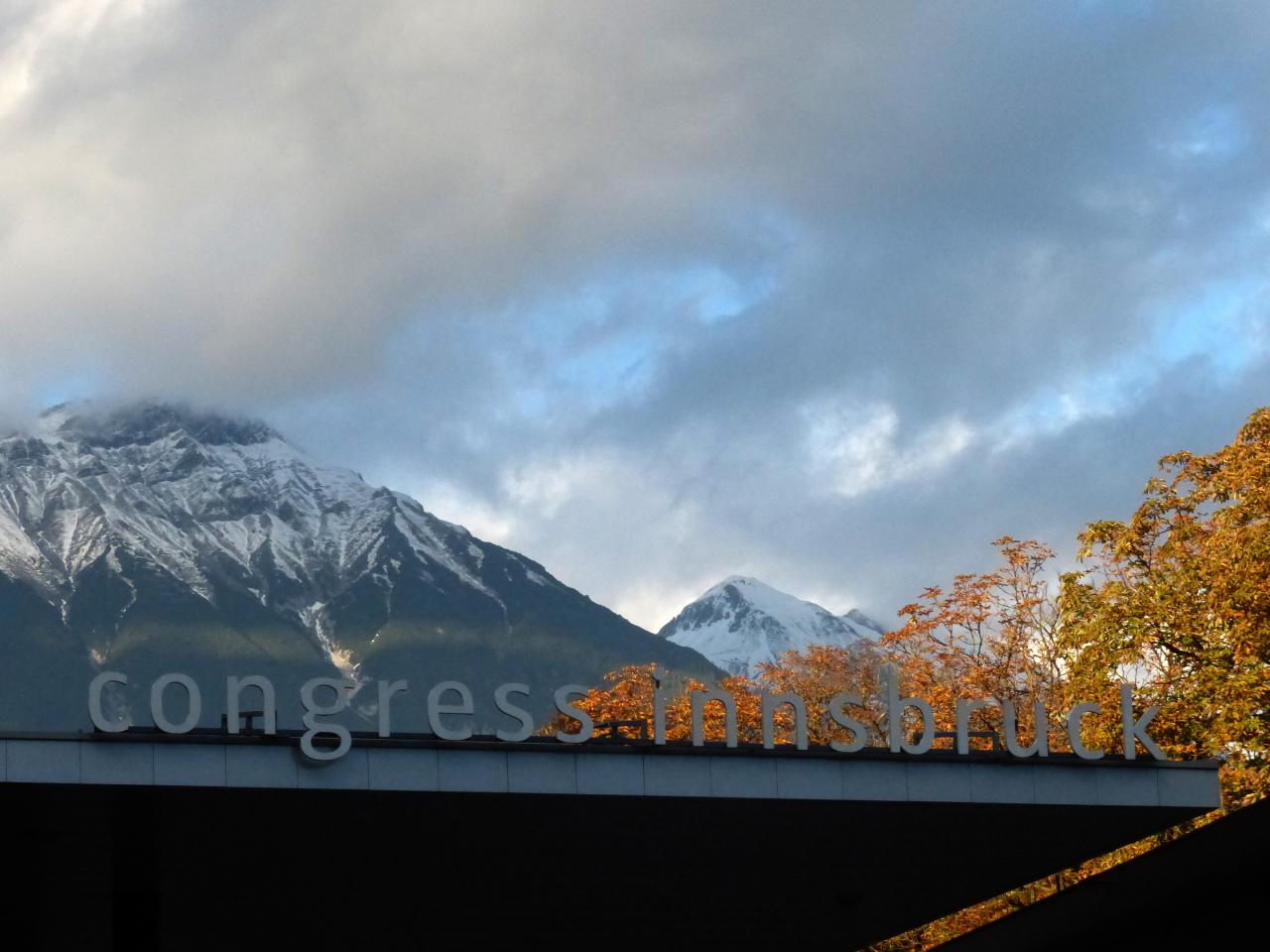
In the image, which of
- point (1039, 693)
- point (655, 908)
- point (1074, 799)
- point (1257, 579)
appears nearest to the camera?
point (1074, 799)

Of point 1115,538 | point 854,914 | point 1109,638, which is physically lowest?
point 854,914

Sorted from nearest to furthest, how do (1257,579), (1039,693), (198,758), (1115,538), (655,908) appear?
(198,758) → (655,908) → (1257,579) → (1115,538) → (1039,693)

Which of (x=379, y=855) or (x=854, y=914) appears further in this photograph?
(x=854, y=914)

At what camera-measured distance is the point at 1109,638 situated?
39.8m

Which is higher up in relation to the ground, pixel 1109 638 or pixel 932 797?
pixel 1109 638

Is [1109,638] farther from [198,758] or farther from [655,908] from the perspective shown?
[198,758]

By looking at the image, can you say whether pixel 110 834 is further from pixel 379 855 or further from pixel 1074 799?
pixel 1074 799

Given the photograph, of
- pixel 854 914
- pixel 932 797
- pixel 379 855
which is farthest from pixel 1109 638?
pixel 379 855

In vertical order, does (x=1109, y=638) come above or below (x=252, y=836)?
above

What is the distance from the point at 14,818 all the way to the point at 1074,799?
45.4 ft

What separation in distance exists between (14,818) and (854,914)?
49.2ft

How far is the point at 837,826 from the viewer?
25.4 m

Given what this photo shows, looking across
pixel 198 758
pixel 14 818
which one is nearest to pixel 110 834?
pixel 14 818

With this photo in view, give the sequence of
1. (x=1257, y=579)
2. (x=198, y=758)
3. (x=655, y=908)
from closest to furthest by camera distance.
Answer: (x=198, y=758)
(x=655, y=908)
(x=1257, y=579)
